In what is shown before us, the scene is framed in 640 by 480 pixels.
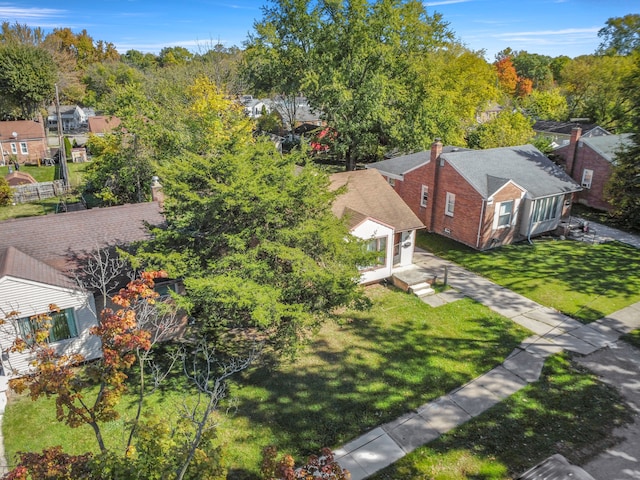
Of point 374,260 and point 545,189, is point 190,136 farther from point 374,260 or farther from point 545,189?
point 545,189

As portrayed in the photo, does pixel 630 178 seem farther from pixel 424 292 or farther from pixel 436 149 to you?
pixel 424 292

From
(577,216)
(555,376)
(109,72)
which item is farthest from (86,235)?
(109,72)

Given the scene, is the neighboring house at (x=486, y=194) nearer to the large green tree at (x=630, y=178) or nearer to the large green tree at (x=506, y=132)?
the large green tree at (x=630, y=178)

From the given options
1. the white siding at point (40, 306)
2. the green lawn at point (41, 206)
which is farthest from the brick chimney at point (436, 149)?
the green lawn at point (41, 206)

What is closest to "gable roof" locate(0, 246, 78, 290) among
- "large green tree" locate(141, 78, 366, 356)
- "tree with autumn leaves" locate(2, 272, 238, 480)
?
"large green tree" locate(141, 78, 366, 356)

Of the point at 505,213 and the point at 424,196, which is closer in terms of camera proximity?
the point at 505,213


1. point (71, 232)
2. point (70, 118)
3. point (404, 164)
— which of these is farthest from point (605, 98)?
point (70, 118)

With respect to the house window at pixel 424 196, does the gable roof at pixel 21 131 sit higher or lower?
higher
